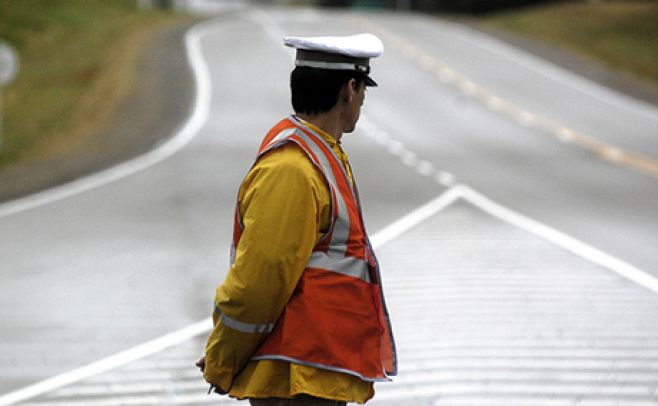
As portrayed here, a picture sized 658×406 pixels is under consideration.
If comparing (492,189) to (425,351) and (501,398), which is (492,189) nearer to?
(425,351)

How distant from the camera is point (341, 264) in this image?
367 centimetres

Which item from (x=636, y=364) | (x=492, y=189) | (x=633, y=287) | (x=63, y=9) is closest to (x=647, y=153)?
(x=492, y=189)

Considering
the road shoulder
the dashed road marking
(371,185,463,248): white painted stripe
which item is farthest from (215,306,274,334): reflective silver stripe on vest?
the dashed road marking

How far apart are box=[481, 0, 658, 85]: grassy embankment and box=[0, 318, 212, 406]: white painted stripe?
2845cm

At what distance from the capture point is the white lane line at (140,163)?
1623cm

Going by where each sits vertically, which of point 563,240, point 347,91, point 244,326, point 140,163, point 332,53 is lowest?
point 140,163

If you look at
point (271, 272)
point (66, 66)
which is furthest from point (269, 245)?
point (66, 66)

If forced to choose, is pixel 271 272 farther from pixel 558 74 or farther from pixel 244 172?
pixel 558 74

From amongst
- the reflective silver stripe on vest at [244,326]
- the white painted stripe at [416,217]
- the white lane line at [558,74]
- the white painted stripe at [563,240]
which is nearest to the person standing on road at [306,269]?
the reflective silver stripe on vest at [244,326]

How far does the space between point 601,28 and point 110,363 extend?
37.8 metres

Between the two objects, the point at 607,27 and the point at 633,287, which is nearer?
the point at 633,287

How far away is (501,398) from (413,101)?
22356mm

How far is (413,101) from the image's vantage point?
29.0 meters

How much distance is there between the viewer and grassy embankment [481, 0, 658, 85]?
1484 inches
